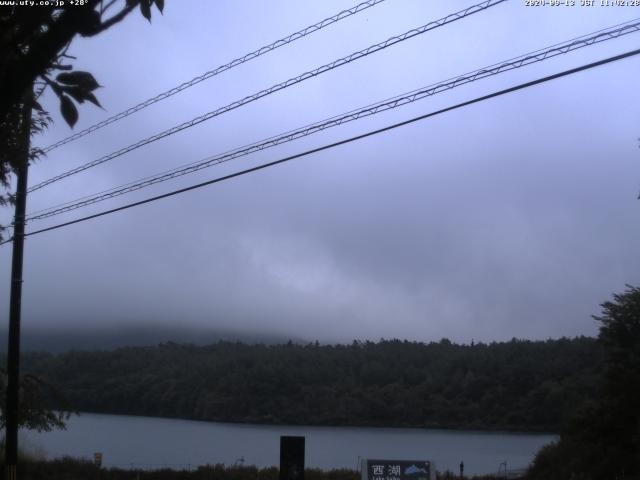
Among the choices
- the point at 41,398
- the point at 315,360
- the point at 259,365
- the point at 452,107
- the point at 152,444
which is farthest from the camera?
the point at 315,360

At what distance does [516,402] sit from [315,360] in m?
16.8

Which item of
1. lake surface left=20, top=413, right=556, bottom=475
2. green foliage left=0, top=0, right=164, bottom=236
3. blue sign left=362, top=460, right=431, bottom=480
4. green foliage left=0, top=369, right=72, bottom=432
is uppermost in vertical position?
green foliage left=0, top=0, right=164, bottom=236

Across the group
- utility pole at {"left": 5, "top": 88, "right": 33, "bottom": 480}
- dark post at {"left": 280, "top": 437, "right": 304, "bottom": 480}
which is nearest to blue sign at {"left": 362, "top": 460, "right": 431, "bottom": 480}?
dark post at {"left": 280, "top": 437, "right": 304, "bottom": 480}

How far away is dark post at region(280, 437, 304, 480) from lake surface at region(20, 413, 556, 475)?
18569 mm

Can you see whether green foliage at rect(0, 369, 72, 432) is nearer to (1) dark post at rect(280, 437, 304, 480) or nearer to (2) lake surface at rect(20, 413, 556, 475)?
(1) dark post at rect(280, 437, 304, 480)

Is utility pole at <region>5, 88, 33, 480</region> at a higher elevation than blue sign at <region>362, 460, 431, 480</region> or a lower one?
higher

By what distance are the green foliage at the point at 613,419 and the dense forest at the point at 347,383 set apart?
1114 cm

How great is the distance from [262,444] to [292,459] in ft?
98.3

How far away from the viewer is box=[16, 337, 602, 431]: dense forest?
4456 cm

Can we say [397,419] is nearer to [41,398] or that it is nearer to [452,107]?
[41,398]

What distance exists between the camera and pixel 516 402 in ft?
153

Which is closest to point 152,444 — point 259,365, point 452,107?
point 259,365

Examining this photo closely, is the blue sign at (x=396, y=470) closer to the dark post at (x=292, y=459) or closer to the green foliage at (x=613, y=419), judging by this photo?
the dark post at (x=292, y=459)

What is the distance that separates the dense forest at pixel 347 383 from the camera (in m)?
44.6
